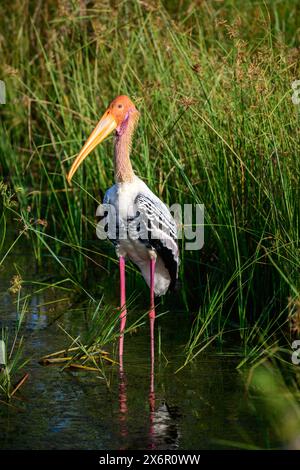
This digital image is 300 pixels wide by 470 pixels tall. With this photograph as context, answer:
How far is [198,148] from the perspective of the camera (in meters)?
6.59

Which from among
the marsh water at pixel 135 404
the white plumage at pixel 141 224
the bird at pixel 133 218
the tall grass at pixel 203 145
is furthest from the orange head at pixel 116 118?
the marsh water at pixel 135 404

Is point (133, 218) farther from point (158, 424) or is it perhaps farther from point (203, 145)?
point (158, 424)

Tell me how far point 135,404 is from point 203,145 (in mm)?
1888

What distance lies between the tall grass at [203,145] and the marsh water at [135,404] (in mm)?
220

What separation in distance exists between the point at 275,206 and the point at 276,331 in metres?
0.75

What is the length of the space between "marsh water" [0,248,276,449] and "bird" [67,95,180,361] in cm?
24

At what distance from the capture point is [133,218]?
6219 mm

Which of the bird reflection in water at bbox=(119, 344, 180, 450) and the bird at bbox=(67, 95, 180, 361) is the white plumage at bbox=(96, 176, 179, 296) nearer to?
the bird at bbox=(67, 95, 180, 361)

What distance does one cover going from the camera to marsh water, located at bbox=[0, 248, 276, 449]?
4859mm

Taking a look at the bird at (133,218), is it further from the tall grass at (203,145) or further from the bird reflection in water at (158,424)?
the bird reflection in water at (158,424)

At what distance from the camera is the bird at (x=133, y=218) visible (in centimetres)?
620

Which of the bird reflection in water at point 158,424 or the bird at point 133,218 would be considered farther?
the bird at point 133,218

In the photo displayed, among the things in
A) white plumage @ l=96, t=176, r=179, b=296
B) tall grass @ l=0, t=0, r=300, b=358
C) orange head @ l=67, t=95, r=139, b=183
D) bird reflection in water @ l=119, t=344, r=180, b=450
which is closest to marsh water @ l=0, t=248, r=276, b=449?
bird reflection in water @ l=119, t=344, r=180, b=450

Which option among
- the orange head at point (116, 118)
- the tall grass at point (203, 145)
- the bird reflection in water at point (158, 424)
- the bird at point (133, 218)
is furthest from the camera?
the orange head at point (116, 118)
